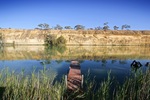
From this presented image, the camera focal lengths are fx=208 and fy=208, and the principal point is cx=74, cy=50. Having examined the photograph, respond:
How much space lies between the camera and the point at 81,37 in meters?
62.8

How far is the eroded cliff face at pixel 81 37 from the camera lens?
61.8 meters

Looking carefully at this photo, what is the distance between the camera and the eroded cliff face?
6184cm

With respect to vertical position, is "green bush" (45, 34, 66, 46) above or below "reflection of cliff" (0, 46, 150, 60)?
above

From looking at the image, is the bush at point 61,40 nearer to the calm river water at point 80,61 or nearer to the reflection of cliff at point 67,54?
the reflection of cliff at point 67,54

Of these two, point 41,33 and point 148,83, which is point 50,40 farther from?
point 148,83

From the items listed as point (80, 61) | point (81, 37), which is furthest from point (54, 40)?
point (80, 61)

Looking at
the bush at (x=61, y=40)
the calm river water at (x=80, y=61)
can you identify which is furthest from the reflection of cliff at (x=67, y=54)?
the bush at (x=61, y=40)

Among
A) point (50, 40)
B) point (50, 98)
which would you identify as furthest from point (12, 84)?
point (50, 40)

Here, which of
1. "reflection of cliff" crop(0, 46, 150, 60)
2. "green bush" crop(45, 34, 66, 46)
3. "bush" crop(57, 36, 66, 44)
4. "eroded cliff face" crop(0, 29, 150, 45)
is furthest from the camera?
"eroded cliff face" crop(0, 29, 150, 45)

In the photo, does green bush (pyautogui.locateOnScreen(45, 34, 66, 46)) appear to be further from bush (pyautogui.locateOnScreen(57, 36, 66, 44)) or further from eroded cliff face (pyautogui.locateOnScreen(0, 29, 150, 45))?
eroded cliff face (pyautogui.locateOnScreen(0, 29, 150, 45))

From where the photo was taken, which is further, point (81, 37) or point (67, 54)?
point (81, 37)

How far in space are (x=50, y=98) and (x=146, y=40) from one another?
62.7 meters

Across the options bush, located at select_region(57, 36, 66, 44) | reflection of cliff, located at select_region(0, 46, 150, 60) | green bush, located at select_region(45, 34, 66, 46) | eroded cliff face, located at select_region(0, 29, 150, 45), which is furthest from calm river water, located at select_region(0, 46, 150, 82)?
eroded cliff face, located at select_region(0, 29, 150, 45)

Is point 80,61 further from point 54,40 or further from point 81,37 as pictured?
point 81,37
